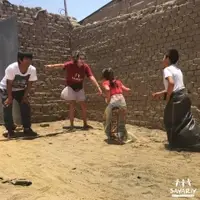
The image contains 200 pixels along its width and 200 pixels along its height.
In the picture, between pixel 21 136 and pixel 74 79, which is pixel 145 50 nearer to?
pixel 74 79

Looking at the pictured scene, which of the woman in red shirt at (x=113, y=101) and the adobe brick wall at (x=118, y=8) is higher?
the adobe brick wall at (x=118, y=8)

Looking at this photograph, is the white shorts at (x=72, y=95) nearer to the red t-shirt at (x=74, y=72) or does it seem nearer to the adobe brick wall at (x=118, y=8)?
the red t-shirt at (x=74, y=72)

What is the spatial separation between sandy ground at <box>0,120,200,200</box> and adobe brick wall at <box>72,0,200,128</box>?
1.24 metres

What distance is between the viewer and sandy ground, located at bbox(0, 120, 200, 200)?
3.63 metres

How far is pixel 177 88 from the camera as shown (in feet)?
18.2

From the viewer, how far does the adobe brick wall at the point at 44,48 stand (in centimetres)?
903

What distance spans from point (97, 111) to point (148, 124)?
1783 mm

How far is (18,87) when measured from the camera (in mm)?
6816

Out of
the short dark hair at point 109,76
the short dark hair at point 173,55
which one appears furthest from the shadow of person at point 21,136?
the short dark hair at point 173,55

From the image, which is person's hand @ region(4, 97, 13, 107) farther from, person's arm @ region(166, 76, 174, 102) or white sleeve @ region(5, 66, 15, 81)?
person's arm @ region(166, 76, 174, 102)

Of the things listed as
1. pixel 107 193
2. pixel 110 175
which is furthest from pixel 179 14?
pixel 107 193

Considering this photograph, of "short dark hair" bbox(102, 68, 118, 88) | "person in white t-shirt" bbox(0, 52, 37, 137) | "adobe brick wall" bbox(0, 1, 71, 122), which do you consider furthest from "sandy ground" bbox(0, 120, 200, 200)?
"adobe brick wall" bbox(0, 1, 71, 122)

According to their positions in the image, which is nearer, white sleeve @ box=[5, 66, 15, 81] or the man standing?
white sleeve @ box=[5, 66, 15, 81]

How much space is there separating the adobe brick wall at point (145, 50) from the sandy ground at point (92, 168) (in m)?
1.24
